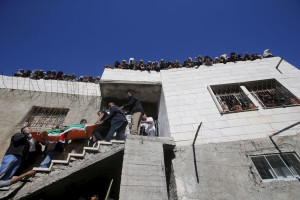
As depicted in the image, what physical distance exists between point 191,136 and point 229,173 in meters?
1.56

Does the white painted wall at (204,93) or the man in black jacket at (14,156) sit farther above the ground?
the white painted wall at (204,93)

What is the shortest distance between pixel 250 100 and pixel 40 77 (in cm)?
1149

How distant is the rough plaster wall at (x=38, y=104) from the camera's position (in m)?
7.16

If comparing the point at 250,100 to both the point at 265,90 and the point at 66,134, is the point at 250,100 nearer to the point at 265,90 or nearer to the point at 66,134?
the point at 265,90

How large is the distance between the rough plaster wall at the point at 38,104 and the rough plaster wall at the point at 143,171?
431 cm

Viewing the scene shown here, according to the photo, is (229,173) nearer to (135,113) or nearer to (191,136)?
(191,136)

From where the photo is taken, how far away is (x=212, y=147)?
485 cm

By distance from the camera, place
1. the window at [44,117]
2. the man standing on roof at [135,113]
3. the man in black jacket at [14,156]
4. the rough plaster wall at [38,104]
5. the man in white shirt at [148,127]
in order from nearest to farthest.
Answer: the man in black jacket at [14,156] → the man standing on roof at [135,113] → the man in white shirt at [148,127] → the rough plaster wall at [38,104] → the window at [44,117]

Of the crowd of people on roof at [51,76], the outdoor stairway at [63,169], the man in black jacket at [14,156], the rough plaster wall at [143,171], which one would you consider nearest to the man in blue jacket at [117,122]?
the outdoor stairway at [63,169]

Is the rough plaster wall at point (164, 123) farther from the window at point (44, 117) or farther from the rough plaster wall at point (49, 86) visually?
the window at point (44, 117)

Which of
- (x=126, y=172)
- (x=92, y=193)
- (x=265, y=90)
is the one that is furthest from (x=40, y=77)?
(x=265, y=90)

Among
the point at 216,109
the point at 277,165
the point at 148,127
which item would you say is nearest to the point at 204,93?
the point at 216,109

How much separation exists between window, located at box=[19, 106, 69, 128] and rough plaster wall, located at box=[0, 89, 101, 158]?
8.0 inches

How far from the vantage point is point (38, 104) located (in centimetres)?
808
